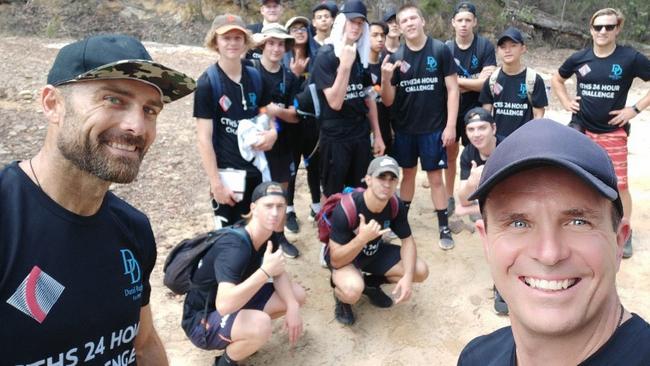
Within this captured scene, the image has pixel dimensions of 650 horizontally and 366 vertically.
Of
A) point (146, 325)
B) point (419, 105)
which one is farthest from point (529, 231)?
point (419, 105)

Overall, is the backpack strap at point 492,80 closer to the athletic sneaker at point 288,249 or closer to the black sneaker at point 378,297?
the black sneaker at point 378,297

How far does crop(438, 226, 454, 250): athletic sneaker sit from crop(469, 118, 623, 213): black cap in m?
4.05

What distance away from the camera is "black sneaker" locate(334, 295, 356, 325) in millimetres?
4250

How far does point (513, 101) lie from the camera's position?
4918 mm

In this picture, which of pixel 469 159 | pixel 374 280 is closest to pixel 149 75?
pixel 374 280

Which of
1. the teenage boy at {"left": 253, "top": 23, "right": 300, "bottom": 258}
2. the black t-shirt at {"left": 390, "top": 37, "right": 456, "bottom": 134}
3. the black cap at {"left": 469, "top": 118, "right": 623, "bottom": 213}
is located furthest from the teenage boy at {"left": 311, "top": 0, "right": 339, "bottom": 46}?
the black cap at {"left": 469, "top": 118, "right": 623, "bottom": 213}

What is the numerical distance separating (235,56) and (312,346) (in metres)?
2.30

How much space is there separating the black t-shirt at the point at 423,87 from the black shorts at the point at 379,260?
1365 mm

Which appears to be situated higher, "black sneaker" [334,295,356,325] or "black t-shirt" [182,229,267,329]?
"black t-shirt" [182,229,267,329]

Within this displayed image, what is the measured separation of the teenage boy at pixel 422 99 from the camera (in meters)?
4.98

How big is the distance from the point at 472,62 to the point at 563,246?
4702 mm

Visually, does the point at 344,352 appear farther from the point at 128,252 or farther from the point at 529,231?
the point at 529,231

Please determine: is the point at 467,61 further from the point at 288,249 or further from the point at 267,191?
the point at 267,191

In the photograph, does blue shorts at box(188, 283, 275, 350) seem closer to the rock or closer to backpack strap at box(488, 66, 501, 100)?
backpack strap at box(488, 66, 501, 100)
